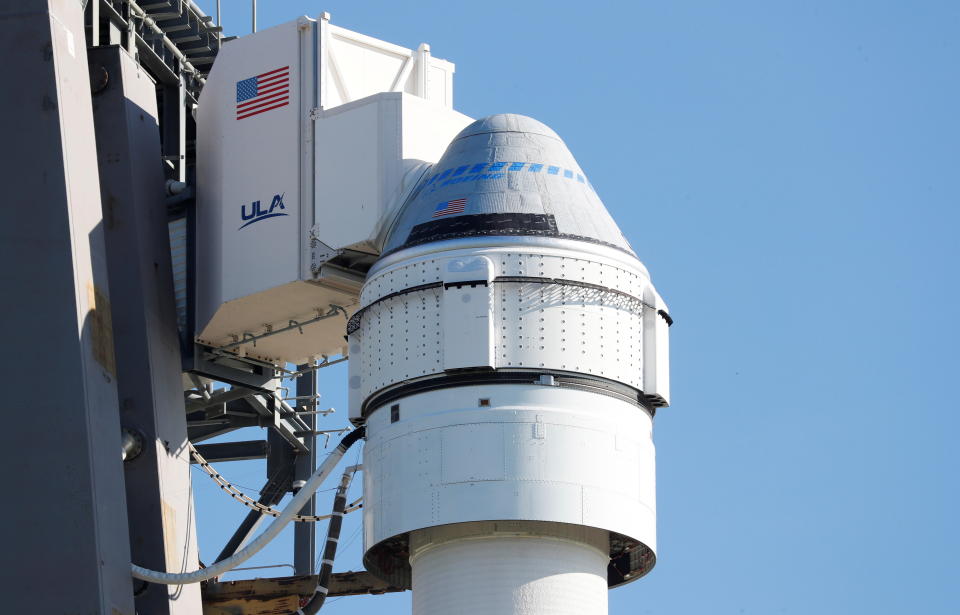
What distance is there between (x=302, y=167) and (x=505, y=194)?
12.1ft

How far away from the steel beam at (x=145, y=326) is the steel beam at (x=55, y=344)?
3.14 metres

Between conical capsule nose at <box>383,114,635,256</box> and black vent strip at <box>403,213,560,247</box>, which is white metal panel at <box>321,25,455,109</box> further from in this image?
black vent strip at <box>403,213,560,247</box>

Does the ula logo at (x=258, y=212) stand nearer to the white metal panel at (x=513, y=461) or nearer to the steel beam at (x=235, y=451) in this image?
the white metal panel at (x=513, y=461)

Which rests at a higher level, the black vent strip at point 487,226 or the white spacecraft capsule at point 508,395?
the black vent strip at point 487,226

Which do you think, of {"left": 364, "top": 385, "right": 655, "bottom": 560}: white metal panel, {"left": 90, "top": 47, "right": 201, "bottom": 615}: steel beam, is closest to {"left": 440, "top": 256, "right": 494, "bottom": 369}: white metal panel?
{"left": 364, "top": 385, "right": 655, "bottom": 560}: white metal panel

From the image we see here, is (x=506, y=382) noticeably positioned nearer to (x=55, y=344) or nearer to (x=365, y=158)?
(x=365, y=158)

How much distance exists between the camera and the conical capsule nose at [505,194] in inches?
968

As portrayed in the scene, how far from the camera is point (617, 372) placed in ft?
78.9

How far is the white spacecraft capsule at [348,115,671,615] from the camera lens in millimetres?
23047

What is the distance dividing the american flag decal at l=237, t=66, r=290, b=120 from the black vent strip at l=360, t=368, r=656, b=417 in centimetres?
568

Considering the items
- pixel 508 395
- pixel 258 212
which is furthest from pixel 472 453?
pixel 258 212

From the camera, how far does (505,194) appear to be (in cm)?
2500

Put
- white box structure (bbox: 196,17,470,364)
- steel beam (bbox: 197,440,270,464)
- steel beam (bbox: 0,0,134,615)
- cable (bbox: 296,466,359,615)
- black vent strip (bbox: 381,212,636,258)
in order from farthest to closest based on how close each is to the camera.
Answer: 1. steel beam (bbox: 197,440,270,464)
2. white box structure (bbox: 196,17,470,364)
3. cable (bbox: 296,466,359,615)
4. black vent strip (bbox: 381,212,636,258)
5. steel beam (bbox: 0,0,134,615)

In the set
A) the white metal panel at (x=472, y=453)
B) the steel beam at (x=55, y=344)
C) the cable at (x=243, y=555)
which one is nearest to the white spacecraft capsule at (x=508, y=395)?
the white metal panel at (x=472, y=453)
